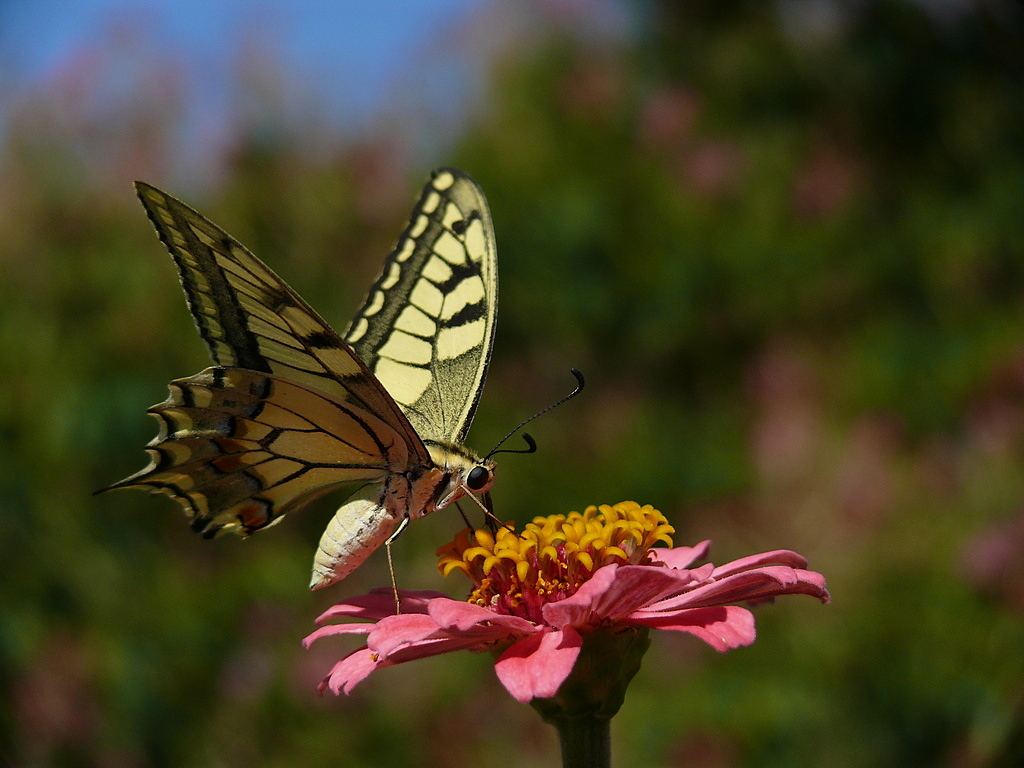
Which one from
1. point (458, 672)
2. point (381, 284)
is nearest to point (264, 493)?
point (381, 284)

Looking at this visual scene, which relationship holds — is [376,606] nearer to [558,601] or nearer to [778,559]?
[558,601]

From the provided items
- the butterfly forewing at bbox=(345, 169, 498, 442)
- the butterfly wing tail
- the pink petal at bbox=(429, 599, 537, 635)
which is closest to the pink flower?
the pink petal at bbox=(429, 599, 537, 635)

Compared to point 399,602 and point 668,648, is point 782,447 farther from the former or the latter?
point 399,602

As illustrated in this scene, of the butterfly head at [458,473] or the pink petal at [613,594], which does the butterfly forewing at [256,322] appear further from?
the pink petal at [613,594]

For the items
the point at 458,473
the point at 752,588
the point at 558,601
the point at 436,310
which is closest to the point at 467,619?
the point at 558,601

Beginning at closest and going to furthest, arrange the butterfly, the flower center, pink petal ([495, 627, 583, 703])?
pink petal ([495, 627, 583, 703]), the flower center, the butterfly

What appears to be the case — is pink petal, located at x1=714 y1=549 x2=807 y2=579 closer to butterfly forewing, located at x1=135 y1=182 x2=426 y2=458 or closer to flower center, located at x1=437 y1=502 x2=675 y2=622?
flower center, located at x1=437 y1=502 x2=675 y2=622
